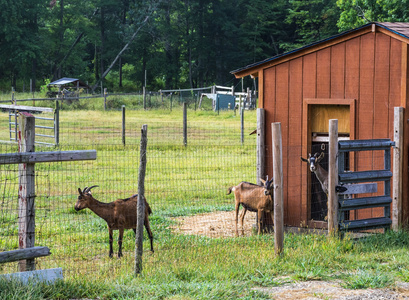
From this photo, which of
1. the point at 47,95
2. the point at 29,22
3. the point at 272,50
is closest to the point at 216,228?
the point at 47,95

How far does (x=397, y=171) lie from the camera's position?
958 cm

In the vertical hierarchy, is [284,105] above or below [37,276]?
above

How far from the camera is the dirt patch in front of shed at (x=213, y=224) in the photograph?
1059 centimetres

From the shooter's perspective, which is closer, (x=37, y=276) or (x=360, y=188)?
(x=37, y=276)

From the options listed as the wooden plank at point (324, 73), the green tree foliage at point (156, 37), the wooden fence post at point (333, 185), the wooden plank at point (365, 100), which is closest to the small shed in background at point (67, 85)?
the green tree foliage at point (156, 37)

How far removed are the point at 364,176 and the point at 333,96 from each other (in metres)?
1.79

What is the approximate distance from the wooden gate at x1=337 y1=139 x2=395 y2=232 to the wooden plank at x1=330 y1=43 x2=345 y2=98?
1.33 meters

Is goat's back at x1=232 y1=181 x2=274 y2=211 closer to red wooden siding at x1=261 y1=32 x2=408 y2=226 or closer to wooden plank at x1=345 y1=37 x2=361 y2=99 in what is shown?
red wooden siding at x1=261 y1=32 x2=408 y2=226

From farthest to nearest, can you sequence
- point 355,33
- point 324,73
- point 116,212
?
point 324,73 < point 355,33 < point 116,212

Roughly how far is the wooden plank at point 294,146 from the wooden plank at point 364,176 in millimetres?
1624

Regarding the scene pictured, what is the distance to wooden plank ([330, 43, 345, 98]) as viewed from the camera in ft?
33.4

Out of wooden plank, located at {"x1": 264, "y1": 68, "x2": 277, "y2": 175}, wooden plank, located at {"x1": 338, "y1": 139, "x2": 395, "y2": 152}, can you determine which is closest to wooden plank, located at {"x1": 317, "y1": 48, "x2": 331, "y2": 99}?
wooden plank, located at {"x1": 264, "y1": 68, "x2": 277, "y2": 175}

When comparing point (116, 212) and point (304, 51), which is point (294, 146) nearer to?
point (304, 51)

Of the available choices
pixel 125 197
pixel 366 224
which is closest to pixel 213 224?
pixel 125 197
